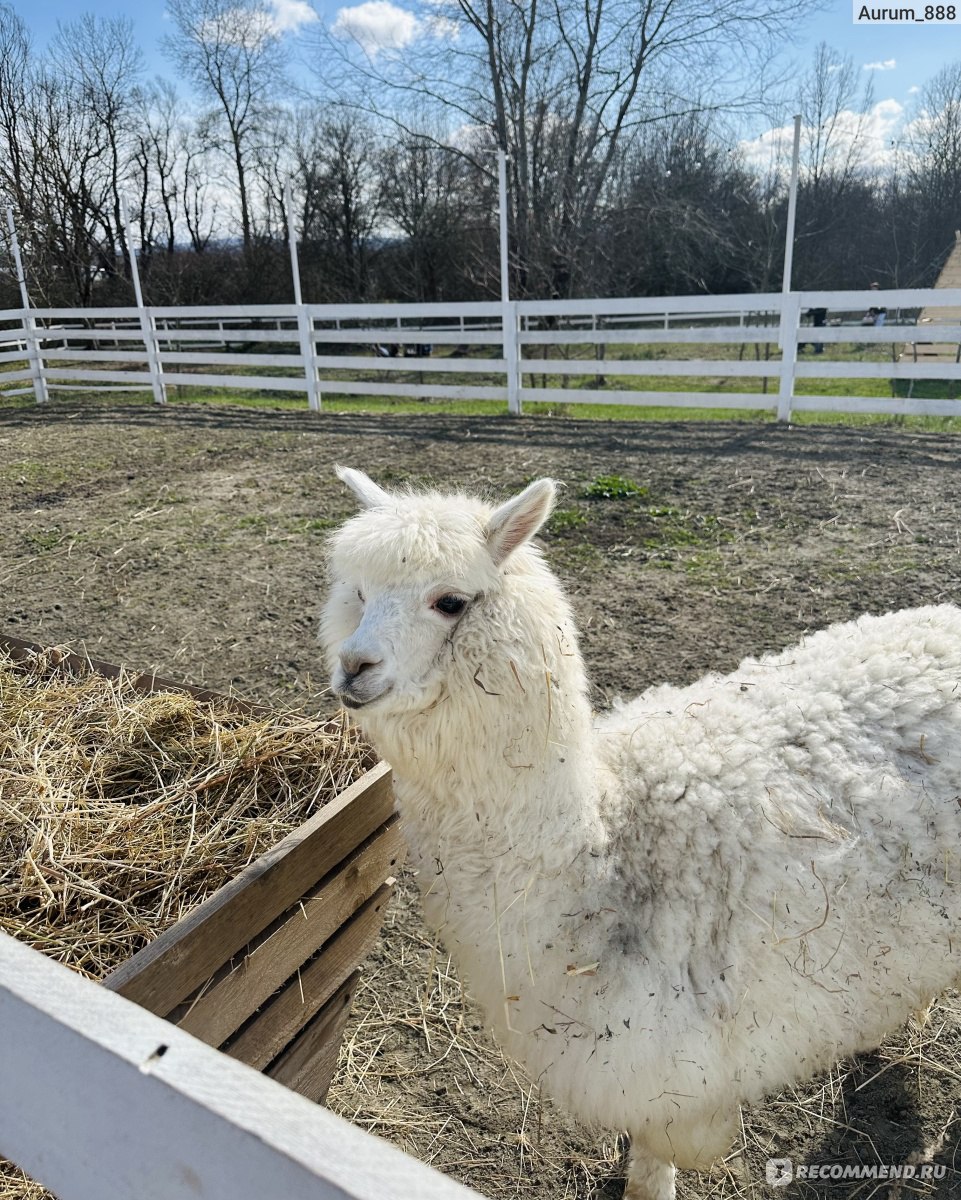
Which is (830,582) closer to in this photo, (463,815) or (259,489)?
(463,815)

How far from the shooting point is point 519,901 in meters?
2.07

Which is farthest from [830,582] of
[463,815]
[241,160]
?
[241,160]

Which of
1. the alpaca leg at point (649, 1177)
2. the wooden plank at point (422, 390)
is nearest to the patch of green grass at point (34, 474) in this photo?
the wooden plank at point (422, 390)

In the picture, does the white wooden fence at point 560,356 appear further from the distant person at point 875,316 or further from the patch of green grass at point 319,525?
the patch of green grass at point 319,525

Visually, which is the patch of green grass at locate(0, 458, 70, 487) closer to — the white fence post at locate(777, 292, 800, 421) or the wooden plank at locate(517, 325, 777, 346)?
the wooden plank at locate(517, 325, 777, 346)

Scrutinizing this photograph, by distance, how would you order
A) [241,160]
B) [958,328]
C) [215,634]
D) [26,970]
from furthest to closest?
[241,160]
[958,328]
[215,634]
[26,970]

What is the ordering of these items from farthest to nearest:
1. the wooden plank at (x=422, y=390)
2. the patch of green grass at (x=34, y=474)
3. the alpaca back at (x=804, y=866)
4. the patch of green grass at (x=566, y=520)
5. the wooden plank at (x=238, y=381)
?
the wooden plank at (x=238, y=381), the wooden plank at (x=422, y=390), the patch of green grass at (x=34, y=474), the patch of green grass at (x=566, y=520), the alpaca back at (x=804, y=866)

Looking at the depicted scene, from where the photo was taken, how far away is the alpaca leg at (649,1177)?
2178mm

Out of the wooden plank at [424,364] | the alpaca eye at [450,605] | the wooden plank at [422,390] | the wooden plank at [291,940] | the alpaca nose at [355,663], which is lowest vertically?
the wooden plank at [291,940]

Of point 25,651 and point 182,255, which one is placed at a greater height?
point 182,255

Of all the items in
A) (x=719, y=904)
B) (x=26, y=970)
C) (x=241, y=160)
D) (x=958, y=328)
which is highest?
(x=241, y=160)

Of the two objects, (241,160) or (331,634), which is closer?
(331,634)

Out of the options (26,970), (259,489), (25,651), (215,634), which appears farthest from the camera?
→ (259,489)

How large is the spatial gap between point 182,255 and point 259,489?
27440 millimetres
